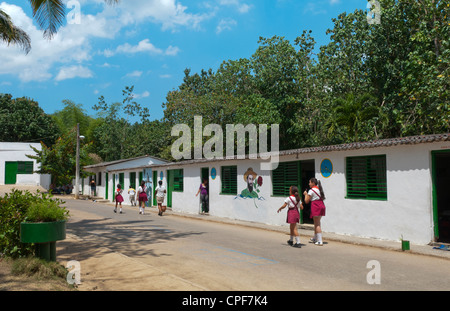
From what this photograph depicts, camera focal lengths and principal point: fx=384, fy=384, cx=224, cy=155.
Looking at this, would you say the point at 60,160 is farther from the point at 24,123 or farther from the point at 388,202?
the point at 388,202

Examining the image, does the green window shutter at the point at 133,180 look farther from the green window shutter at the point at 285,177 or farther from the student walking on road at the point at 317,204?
the student walking on road at the point at 317,204

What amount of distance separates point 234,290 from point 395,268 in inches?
148

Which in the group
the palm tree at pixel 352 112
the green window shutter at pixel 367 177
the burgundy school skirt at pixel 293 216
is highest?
the palm tree at pixel 352 112

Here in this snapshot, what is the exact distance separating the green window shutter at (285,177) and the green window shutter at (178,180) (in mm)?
8849

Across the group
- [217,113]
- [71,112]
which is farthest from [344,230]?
[71,112]

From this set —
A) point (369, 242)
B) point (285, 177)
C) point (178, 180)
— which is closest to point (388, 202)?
point (369, 242)

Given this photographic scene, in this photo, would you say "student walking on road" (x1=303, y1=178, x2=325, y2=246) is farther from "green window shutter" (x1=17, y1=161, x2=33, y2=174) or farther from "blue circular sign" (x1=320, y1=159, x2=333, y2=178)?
"green window shutter" (x1=17, y1=161, x2=33, y2=174)

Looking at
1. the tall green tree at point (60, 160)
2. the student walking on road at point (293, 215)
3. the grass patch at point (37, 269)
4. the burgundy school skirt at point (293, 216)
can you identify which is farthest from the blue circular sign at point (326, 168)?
the tall green tree at point (60, 160)

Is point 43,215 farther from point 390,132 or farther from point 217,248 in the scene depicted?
point 390,132

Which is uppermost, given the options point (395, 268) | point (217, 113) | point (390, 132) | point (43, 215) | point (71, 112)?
point (71, 112)

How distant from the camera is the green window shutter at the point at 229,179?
61.2 feet

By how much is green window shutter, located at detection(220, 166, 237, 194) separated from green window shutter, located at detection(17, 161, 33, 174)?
112 feet
